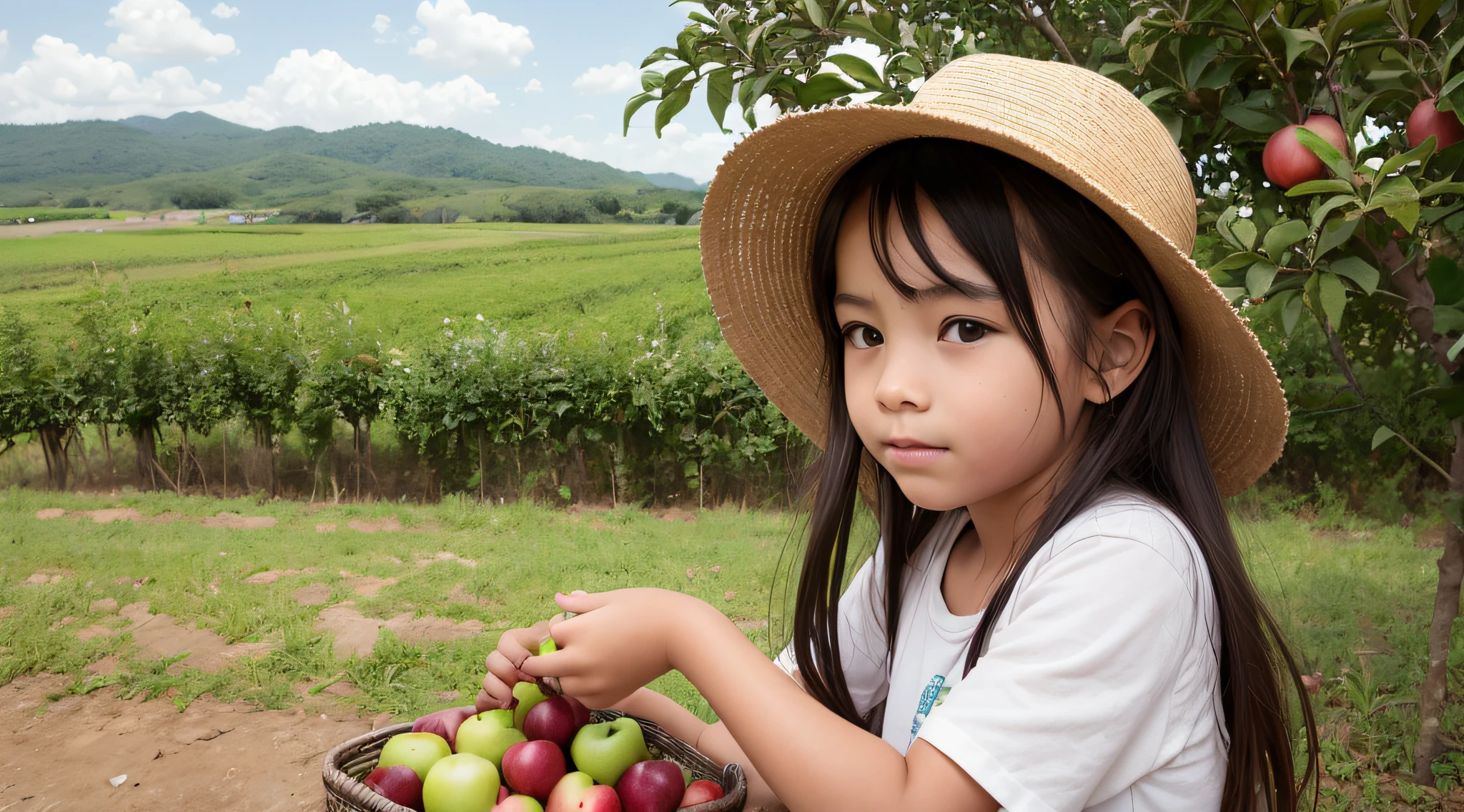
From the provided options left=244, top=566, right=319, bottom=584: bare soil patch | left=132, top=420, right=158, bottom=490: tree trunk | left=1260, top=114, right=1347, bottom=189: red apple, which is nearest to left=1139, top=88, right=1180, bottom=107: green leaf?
left=1260, top=114, right=1347, bottom=189: red apple

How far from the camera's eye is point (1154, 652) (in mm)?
761

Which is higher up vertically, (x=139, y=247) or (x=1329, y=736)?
(x=139, y=247)

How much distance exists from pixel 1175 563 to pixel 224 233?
6.95 metres

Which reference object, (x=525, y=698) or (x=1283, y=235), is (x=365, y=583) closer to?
(x=525, y=698)

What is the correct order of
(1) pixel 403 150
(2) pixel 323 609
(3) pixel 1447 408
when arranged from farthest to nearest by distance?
1. (1) pixel 403 150
2. (2) pixel 323 609
3. (3) pixel 1447 408

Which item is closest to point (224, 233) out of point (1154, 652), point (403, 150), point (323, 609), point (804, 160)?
point (403, 150)

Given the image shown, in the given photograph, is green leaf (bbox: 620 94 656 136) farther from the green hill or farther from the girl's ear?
the green hill

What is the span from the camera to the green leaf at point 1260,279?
48.6 inches

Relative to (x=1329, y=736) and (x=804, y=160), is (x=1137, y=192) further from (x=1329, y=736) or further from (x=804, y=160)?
(x=1329, y=736)

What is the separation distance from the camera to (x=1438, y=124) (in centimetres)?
125

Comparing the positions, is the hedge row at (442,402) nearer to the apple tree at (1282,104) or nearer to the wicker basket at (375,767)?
the apple tree at (1282,104)

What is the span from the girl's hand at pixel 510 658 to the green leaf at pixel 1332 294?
1.06 m

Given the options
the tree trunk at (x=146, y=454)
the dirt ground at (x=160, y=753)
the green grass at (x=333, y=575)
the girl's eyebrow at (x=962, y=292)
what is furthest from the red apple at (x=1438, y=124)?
the tree trunk at (x=146, y=454)

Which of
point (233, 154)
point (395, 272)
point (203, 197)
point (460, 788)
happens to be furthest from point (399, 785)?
point (233, 154)
